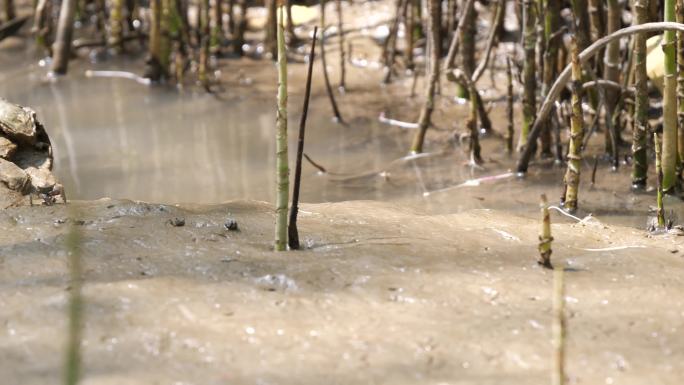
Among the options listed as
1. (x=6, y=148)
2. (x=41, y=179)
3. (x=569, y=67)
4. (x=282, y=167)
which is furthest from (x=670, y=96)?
(x=6, y=148)

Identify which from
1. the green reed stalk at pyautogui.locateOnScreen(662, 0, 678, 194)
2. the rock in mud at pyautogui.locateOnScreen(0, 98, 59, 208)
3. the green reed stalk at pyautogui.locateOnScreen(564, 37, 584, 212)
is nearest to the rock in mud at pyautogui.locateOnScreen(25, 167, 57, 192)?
the rock in mud at pyautogui.locateOnScreen(0, 98, 59, 208)

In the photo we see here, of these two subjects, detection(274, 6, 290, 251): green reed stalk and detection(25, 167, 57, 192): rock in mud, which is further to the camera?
detection(25, 167, 57, 192): rock in mud

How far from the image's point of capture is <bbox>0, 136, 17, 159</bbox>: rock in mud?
289 cm

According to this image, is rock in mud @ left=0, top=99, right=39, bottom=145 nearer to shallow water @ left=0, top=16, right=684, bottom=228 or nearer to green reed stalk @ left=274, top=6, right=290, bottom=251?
shallow water @ left=0, top=16, right=684, bottom=228

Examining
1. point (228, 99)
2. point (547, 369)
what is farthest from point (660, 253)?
point (228, 99)

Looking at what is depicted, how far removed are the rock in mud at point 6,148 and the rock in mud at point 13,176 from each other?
0.07 meters

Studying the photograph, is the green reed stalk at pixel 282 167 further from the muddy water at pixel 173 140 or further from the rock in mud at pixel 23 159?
the muddy water at pixel 173 140

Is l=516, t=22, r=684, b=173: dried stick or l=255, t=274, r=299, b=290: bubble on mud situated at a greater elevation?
l=516, t=22, r=684, b=173: dried stick

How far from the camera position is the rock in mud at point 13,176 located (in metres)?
2.75

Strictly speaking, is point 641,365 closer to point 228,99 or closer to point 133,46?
point 228,99

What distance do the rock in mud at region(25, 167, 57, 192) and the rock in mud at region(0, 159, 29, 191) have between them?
0.13 ft

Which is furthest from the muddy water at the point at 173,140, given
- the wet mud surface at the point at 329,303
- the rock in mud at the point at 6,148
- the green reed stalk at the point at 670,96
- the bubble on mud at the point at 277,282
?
the bubble on mud at the point at 277,282

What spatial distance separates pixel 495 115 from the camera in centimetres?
495

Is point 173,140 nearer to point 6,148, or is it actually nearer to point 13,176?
point 6,148
